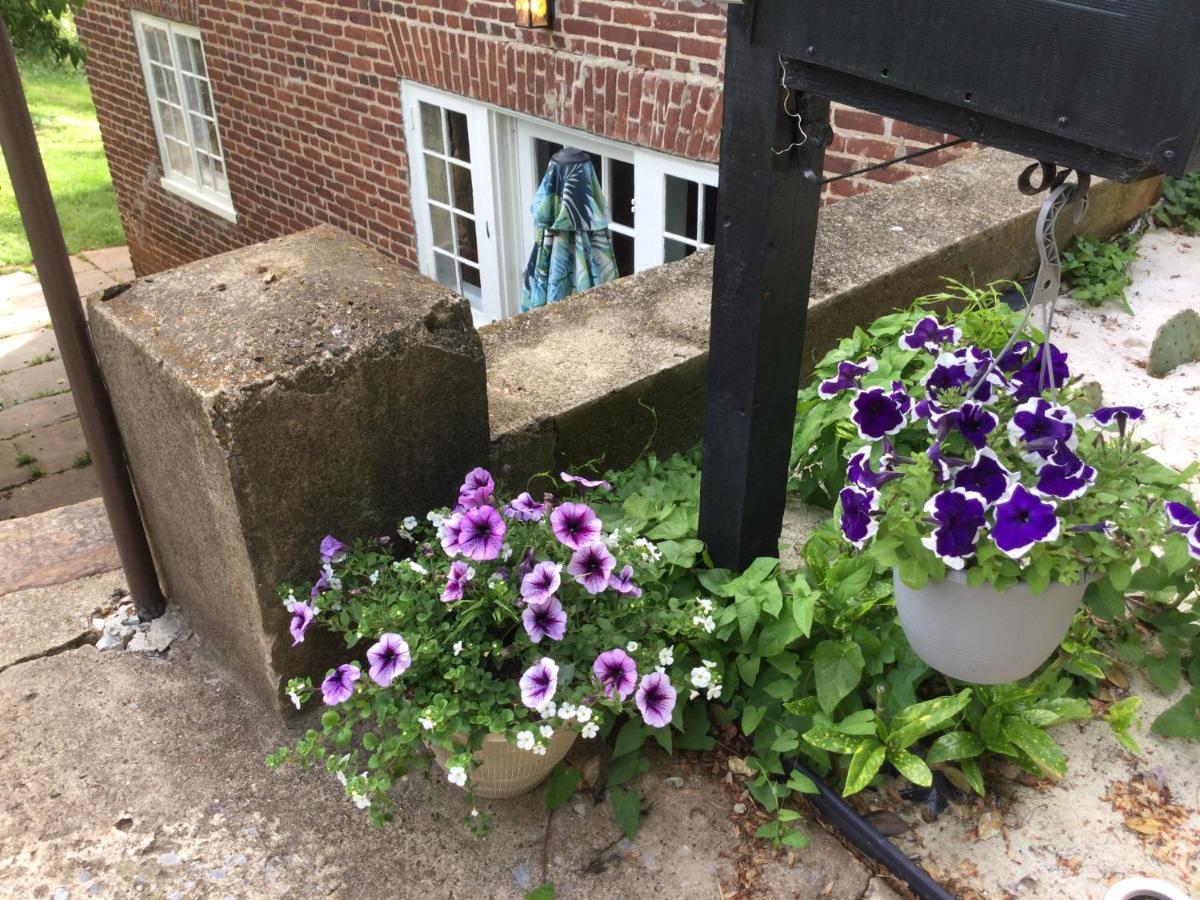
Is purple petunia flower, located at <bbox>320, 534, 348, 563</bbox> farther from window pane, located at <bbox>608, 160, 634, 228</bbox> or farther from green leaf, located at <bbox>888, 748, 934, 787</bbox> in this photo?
window pane, located at <bbox>608, 160, 634, 228</bbox>

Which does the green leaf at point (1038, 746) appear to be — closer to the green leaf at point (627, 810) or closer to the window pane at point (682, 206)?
the green leaf at point (627, 810)

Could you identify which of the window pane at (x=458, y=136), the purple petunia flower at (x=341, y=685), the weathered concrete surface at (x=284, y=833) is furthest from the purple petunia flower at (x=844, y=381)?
the window pane at (x=458, y=136)

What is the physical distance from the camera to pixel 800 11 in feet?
4.87

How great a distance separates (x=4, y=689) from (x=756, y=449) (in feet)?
5.53

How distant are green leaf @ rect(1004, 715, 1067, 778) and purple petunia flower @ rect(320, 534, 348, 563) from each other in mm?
1293

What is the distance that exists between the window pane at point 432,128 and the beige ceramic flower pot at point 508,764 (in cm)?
489

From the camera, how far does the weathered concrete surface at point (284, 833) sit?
1.78 metres

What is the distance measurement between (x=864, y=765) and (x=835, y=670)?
176 mm

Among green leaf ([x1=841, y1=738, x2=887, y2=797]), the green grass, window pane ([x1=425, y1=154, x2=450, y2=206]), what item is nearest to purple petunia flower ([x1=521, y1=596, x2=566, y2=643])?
green leaf ([x1=841, y1=738, x2=887, y2=797])

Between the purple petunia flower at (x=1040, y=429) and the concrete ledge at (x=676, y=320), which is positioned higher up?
the purple petunia flower at (x=1040, y=429)

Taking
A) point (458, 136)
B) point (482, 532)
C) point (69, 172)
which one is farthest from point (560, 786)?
point (69, 172)

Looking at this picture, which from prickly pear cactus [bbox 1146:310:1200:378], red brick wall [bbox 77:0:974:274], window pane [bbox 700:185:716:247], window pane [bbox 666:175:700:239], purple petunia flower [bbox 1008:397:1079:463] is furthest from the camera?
window pane [bbox 666:175:700:239]

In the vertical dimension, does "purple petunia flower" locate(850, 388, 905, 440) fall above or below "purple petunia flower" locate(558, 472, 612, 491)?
above

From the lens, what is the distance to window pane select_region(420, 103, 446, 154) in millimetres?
6059
